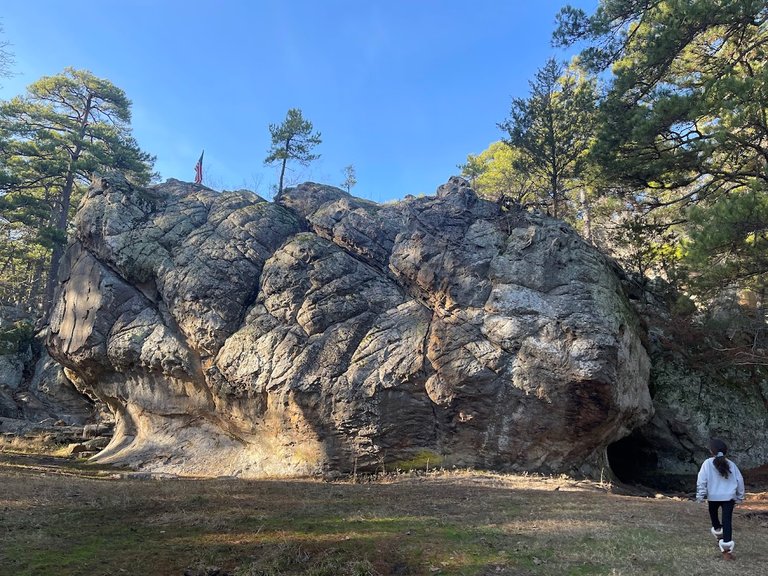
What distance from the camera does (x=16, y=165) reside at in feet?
101

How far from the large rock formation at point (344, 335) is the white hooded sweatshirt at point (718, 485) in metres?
7.92

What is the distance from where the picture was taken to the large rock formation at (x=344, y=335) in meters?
16.2

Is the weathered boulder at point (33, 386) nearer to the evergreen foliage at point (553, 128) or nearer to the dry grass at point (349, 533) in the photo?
the dry grass at point (349, 533)

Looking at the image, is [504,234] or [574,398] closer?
[574,398]

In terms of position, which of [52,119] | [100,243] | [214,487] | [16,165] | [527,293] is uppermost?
[52,119]

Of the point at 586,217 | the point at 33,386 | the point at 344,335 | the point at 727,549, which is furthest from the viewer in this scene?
the point at 586,217

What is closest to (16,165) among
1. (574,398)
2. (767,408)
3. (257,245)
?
(257,245)

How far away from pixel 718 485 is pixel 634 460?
1366cm

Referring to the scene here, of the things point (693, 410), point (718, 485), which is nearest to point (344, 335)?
point (718, 485)

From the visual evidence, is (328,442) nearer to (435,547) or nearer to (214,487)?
(214,487)

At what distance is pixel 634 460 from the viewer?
771 inches

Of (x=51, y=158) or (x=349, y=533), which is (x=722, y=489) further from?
(x=51, y=158)

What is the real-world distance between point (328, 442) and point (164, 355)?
824 centimetres

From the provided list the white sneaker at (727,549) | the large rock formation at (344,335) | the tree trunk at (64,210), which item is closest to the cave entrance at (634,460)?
the large rock formation at (344,335)
